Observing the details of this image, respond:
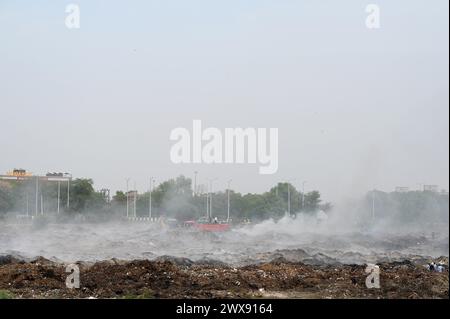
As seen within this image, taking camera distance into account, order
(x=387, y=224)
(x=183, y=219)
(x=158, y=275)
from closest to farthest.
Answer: (x=158, y=275), (x=387, y=224), (x=183, y=219)

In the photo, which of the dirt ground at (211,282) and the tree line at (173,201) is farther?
the tree line at (173,201)

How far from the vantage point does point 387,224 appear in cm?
7375

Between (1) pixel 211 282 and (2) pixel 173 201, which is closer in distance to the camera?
(1) pixel 211 282

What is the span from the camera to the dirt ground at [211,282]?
1897cm

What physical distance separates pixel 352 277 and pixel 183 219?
66.5 meters

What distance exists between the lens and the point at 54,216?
77.3 m

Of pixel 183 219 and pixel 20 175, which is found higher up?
pixel 20 175

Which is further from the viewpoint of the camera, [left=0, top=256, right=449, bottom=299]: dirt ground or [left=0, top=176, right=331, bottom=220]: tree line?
[left=0, top=176, right=331, bottom=220]: tree line

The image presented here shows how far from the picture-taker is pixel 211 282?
21203 mm

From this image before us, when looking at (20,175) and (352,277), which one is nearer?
(352,277)

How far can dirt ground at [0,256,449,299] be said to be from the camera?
1897cm
